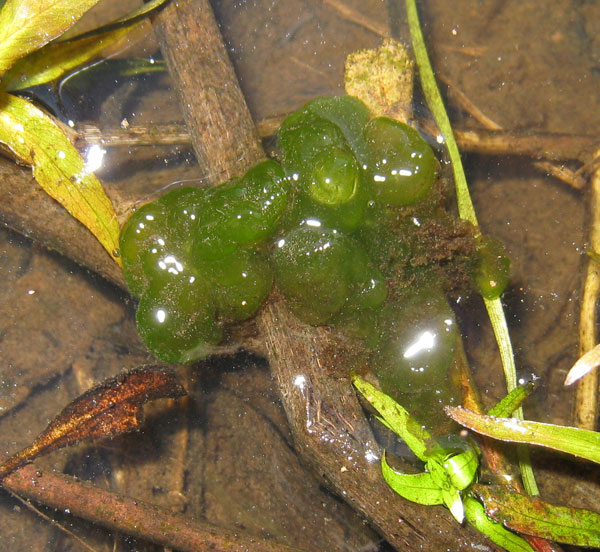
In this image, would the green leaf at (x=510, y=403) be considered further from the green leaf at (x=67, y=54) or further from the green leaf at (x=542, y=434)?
the green leaf at (x=67, y=54)

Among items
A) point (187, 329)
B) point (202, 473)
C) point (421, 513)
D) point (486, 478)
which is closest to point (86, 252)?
point (187, 329)

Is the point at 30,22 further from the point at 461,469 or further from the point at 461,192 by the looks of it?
the point at 461,469

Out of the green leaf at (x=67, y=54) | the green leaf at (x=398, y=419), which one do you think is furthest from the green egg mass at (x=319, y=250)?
the green leaf at (x=67, y=54)

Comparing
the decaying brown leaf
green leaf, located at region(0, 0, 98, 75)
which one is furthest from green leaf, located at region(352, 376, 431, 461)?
green leaf, located at region(0, 0, 98, 75)

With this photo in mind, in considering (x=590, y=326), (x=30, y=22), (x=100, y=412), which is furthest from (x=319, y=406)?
(x=30, y=22)

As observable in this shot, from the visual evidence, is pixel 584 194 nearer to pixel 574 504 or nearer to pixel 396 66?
pixel 396 66
